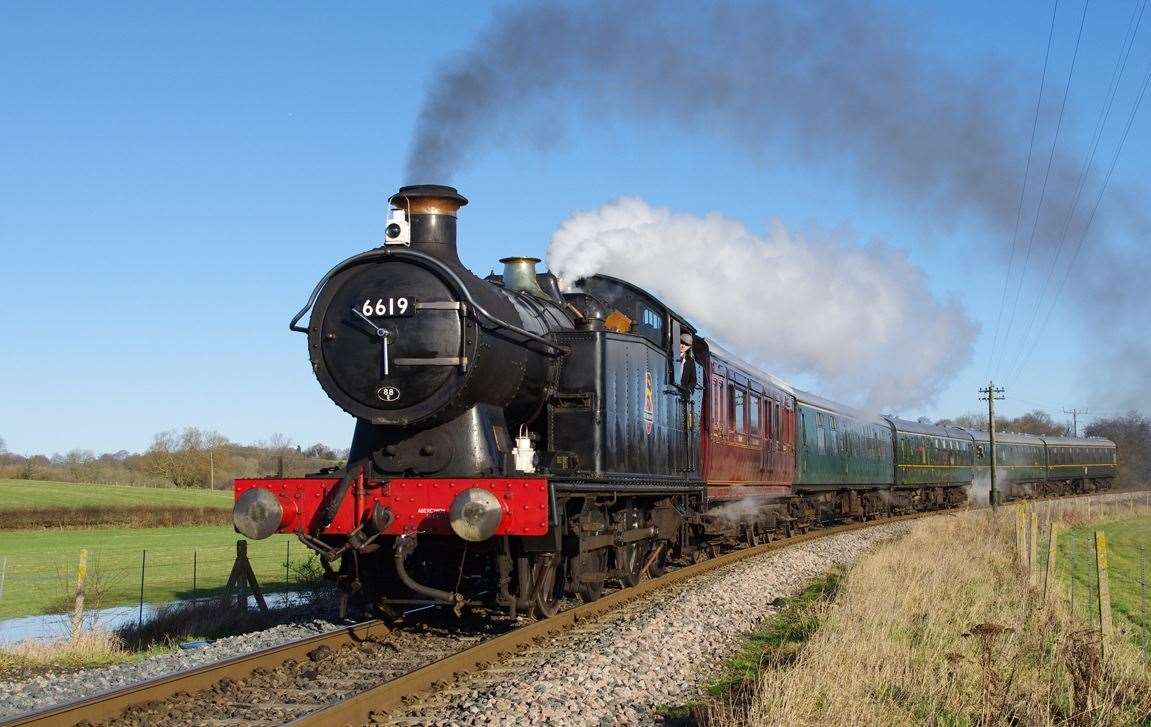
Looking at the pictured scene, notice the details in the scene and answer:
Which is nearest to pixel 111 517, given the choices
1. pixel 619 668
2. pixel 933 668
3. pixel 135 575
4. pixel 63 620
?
pixel 135 575

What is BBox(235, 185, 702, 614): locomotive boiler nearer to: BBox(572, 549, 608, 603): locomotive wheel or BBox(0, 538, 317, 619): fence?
BBox(572, 549, 608, 603): locomotive wheel

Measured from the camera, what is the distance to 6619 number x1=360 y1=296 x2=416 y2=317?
339 inches

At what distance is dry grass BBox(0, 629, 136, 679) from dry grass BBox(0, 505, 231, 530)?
33858 mm

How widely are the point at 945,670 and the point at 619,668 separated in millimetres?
2230

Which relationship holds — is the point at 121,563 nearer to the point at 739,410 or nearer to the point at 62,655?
the point at 739,410

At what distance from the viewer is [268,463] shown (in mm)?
81375

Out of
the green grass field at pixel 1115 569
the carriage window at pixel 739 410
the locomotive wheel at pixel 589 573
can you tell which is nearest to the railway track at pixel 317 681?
the locomotive wheel at pixel 589 573

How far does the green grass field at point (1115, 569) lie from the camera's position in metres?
14.0

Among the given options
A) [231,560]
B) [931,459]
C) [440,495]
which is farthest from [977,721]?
[931,459]

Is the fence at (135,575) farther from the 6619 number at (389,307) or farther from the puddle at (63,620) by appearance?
the 6619 number at (389,307)

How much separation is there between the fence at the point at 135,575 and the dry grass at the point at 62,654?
2205 millimetres

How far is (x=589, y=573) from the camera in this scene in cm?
980

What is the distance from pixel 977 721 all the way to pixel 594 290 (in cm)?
724

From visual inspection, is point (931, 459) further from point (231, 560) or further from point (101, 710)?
point (101, 710)
